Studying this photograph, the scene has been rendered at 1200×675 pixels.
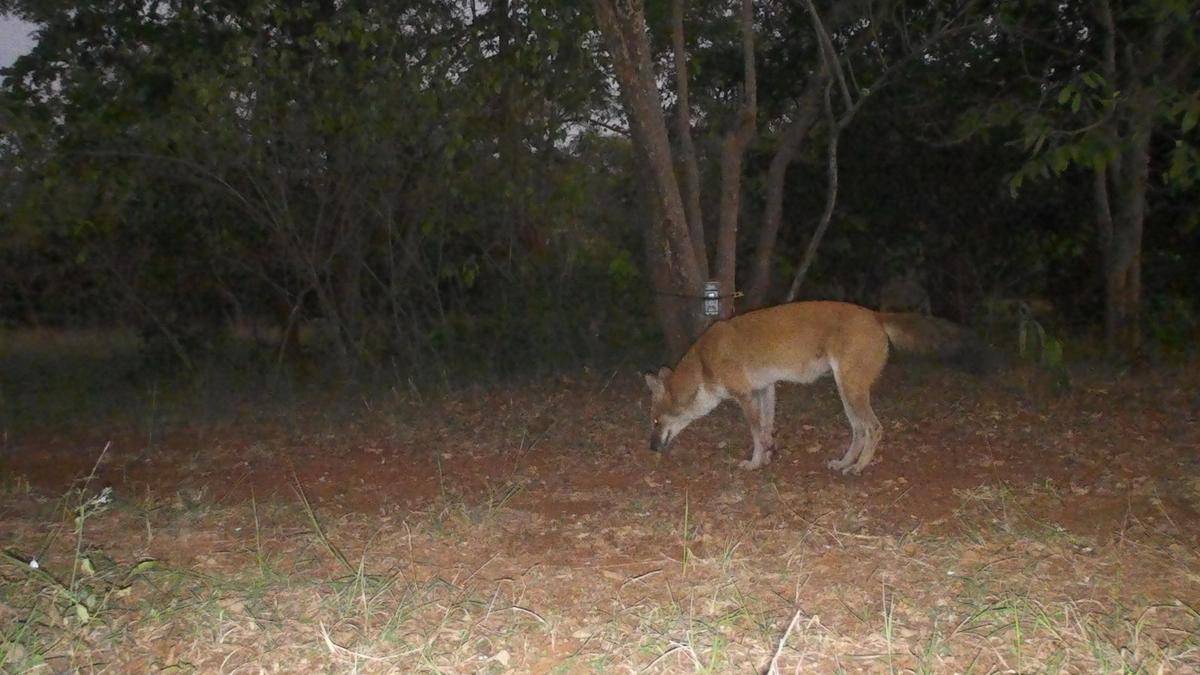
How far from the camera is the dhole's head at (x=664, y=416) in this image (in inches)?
353

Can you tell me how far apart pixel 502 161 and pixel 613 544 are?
7030 mm

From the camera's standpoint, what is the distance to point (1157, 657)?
4441mm

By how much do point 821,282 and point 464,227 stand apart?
6.29 m

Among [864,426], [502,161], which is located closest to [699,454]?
[864,426]

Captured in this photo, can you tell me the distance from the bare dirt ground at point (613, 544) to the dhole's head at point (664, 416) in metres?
0.17

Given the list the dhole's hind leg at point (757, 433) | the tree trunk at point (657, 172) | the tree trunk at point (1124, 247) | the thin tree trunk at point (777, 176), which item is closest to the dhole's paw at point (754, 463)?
the dhole's hind leg at point (757, 433)

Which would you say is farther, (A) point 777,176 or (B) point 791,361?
(A) point 777,176

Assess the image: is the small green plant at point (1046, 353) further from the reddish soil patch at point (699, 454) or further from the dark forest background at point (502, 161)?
the dark forest background at point (502, 161)

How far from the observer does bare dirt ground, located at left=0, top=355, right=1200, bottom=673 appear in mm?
4699

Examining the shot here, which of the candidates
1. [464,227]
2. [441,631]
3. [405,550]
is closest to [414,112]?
[464,227]

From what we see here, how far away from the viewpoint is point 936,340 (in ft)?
27.1

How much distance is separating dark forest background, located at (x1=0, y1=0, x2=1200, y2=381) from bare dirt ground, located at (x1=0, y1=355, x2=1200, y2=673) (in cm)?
255

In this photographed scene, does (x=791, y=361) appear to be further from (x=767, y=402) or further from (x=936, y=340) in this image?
(x=936, y=340)

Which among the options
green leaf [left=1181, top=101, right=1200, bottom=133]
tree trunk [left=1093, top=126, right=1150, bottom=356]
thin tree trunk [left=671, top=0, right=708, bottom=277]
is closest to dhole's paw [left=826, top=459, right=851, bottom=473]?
thin tree trunk [left=671, top=0, right=708, bottom=277]
